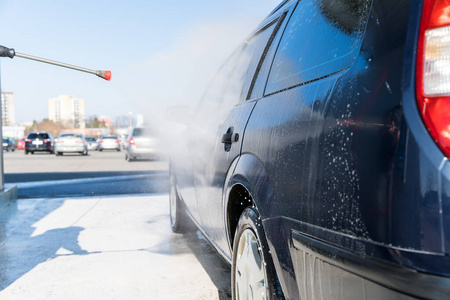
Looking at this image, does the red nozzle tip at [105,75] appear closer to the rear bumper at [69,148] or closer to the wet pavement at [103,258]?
the wet pavement at [103,258]

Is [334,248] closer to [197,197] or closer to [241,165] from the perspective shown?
[241,165]

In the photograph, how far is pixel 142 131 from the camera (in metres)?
20.2

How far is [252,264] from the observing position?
83.5 inches

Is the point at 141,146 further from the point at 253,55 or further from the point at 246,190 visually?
the point at 246,190

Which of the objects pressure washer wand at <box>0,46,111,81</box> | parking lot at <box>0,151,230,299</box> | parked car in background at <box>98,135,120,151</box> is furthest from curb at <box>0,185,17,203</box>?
parked car in background at <box>98,135,120,151</box>

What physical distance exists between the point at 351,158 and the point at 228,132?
1.37 meters

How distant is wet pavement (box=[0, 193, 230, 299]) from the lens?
11.2 ft

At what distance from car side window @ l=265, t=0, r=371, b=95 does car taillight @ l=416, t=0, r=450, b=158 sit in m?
0.26

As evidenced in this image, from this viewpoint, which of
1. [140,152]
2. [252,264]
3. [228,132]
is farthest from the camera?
[140,152]

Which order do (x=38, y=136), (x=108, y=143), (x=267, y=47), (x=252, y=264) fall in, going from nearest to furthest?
(x=252, y=264), (x=267, y=47), (x=38, y=136), (x=108, y=143)

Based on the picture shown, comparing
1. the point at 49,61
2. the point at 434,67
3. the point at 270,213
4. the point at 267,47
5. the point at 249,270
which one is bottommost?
the point at 249,270

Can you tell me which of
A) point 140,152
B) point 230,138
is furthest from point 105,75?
point 140,152

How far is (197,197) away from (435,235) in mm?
2530

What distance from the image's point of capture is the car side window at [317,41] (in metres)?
1.48
